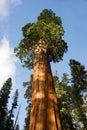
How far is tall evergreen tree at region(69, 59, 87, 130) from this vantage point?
82.0 feet

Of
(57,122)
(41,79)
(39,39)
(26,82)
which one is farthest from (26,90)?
(57,122)

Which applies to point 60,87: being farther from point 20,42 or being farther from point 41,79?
point 41,79

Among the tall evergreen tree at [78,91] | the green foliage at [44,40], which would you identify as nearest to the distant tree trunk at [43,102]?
the green foliage at [44,40]

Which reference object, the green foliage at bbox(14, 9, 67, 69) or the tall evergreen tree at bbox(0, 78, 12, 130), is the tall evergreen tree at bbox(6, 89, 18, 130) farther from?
the green foliage at bbox(14, 9, 67, 69)

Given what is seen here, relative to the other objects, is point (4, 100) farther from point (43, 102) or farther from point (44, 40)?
point (43, 102)

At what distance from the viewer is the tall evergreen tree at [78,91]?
25.0m

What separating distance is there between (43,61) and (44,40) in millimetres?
2482

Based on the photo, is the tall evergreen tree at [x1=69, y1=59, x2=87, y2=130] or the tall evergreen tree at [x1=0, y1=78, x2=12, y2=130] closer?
the tall evergreen tree at [x1=69, y1=59, x2=87, y2=130]

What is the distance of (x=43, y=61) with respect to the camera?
33.9 ft

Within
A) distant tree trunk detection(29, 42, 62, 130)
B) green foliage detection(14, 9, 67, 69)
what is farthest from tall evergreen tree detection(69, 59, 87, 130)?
distant tree trunk detection(29, 42, 62, 130)

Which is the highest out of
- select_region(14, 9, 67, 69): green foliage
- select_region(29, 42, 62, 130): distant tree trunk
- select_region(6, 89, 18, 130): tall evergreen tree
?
select_region(6, 89, 18, 130): tall evergreen tree

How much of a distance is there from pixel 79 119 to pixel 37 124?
1891 centimetres

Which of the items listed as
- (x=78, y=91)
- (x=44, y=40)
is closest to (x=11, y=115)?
Result: (x=78, y=91)

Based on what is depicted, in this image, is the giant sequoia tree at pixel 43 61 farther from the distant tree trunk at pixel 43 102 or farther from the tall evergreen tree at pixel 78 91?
the tall evergreen tree at pixel 78 91
